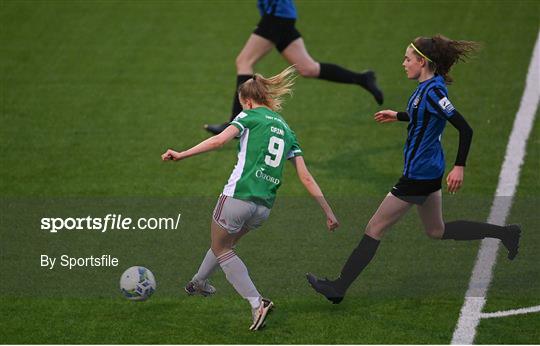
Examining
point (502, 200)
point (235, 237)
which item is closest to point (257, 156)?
point (235, 237)

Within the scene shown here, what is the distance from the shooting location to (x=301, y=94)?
1490 centimetres

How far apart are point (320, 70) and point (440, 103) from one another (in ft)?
16.4

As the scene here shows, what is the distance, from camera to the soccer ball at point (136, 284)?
8898 mm

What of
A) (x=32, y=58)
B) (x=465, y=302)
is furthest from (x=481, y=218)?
(x=32, y=58)

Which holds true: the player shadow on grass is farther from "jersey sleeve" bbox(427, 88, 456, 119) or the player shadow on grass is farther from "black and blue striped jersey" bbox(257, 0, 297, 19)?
"jersey sleeve" bbox(427, 88, 456, 119)

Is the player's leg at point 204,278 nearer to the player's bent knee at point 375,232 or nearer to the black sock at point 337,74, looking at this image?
the player's bent knee at point 375,232

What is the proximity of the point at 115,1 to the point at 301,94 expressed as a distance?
5.12 metres

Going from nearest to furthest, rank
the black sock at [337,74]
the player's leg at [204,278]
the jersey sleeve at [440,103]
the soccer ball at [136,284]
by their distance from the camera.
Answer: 1. the jersey sleeve at [440,103]
2. the player's leg at [204,278]
3. the soccer ball at [136,284]
4. the black sock at [337,74]

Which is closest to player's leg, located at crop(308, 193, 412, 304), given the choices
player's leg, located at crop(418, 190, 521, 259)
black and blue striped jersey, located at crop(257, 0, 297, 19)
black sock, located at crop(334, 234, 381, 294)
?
black sock, located at crop(334, 234, 381, 294)

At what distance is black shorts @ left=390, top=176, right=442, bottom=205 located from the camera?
28.6 feet

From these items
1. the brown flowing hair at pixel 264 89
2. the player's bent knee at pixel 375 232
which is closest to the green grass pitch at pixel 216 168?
the player's bent knee at pixel 375 232

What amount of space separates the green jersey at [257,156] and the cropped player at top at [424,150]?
1097 mm

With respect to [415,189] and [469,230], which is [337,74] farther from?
[415,189]

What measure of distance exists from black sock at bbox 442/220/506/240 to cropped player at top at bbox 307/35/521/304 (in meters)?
0.20
